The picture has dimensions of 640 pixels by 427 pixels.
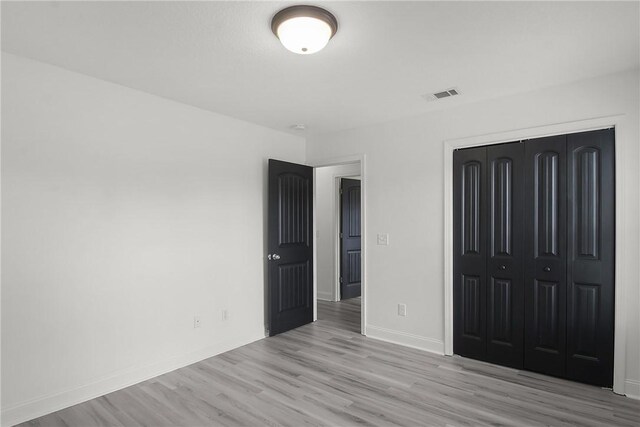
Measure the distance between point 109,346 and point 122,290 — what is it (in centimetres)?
44

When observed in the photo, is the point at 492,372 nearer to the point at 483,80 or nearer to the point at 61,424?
the point at 483,80

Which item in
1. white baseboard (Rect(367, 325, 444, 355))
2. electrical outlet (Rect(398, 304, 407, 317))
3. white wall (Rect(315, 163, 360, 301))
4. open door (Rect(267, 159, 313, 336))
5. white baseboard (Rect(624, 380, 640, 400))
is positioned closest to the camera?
white baseboard (Rect(624, 380, 640, 400))

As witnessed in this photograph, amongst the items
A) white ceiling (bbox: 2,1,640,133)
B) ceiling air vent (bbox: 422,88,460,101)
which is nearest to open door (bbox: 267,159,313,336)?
white ceiling (bbox: 2,1,640,133)

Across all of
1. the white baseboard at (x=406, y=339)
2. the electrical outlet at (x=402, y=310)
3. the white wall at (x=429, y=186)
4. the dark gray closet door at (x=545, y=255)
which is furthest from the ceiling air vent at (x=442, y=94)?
the white baseboard at (x=406, y=339)

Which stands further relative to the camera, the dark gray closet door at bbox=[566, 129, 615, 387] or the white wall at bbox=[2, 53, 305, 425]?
the dark gray closet door at bbox=[566, 129, 615, 387]

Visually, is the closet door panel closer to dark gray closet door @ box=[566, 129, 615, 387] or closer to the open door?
dark gray closet door @ box=[566, 129, 615, 387]

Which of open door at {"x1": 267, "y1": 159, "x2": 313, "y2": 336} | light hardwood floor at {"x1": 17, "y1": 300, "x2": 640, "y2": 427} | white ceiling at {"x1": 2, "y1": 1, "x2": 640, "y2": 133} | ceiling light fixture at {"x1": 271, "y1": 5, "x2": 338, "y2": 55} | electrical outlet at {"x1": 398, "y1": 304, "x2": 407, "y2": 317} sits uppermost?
white ceiling at {"x1": 2, "y1": 1, "x2": 640, "y2": 133}

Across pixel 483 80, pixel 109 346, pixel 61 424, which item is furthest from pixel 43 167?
pixel 483 80

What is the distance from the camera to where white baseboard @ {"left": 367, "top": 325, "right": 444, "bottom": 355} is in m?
3.66

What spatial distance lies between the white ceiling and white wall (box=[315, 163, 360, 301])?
109 inches

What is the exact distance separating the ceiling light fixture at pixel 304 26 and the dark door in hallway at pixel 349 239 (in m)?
4.19

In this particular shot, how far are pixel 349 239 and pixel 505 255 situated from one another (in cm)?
318

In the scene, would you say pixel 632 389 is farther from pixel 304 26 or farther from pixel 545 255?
pixel 304 26

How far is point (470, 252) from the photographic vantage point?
3484 millimetres
